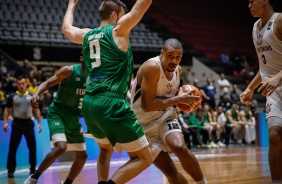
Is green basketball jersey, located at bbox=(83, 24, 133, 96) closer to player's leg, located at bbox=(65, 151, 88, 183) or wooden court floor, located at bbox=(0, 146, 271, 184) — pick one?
player's leg, located at bbox=(65, 151, 88, 183)

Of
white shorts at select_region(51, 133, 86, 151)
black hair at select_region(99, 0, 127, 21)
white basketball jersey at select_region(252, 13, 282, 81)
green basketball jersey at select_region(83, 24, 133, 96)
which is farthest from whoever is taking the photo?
white shorts at select_region(51, 133, 86, 151)

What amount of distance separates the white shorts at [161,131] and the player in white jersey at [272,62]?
3.04 feet

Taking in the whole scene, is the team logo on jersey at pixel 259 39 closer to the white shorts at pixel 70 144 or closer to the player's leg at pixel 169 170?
the player's leg at pixel 169 170

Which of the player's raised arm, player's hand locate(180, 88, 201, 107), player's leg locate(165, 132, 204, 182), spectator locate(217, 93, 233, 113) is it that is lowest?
spectator locate(217, 93, 233, 113)

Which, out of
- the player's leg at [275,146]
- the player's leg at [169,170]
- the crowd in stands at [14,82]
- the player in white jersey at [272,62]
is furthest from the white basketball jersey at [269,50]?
the crowd in stands at [14,82]

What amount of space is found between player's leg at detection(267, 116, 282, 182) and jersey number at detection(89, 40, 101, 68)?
1812 mm

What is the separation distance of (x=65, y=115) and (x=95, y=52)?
2671 mm

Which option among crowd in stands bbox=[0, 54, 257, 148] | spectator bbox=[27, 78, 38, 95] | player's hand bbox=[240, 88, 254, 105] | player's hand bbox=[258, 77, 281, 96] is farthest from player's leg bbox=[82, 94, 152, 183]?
crowd in stands bbox=[0, 54, 257, 148]

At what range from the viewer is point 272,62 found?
16.4 feet

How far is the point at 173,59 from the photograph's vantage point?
501 centimetres

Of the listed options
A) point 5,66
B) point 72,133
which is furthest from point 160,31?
point 72,133

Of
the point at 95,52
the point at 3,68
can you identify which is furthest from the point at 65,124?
the point at 3,68

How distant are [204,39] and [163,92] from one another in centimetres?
1801

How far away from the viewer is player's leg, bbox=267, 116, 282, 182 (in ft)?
15.7
